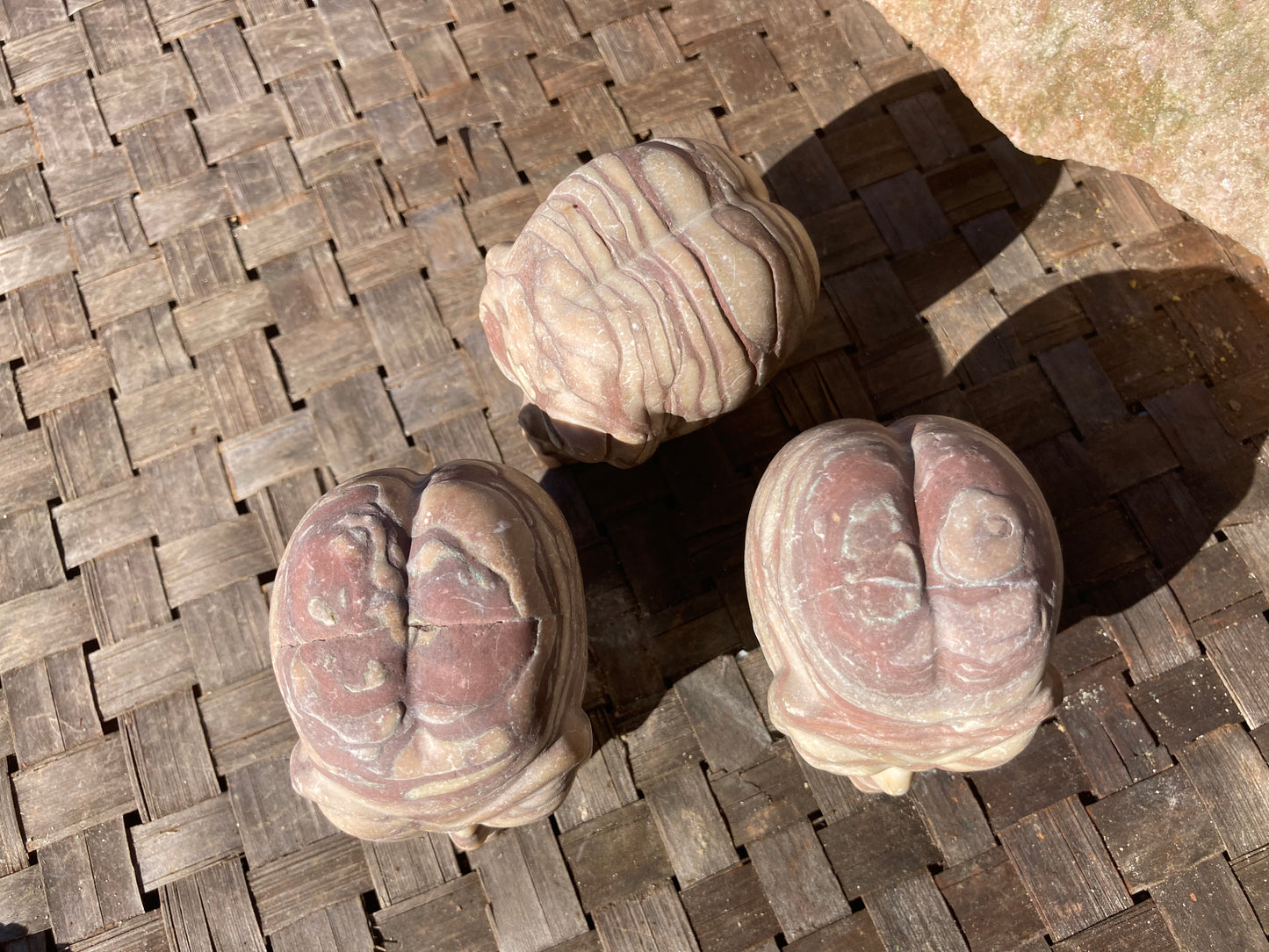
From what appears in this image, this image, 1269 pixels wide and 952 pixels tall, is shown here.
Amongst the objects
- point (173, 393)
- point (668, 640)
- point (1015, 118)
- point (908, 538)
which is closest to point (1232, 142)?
point (1015, 118)

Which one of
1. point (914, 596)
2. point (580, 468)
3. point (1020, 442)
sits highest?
point (914, 596)

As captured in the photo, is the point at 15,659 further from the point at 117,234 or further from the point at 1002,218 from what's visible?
the point at 1002,218

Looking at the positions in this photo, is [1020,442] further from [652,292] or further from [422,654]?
[422,654]

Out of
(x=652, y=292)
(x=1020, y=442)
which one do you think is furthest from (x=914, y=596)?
(x=1020, y=442)

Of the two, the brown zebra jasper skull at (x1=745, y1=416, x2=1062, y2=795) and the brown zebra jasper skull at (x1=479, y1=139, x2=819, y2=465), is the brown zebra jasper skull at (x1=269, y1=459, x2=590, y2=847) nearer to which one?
the brown zebra jasper skull at (x1=479, y1=139, x2=819, y2=465)

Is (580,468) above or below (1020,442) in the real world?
above

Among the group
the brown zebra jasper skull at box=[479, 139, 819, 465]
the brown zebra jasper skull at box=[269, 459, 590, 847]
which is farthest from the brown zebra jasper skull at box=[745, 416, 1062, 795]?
the brown zebra jasper skull at box=[269, 459, 590, 847]

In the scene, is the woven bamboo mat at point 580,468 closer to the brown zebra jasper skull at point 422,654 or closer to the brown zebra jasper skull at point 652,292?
the brown zebra jasper skull at point 652,292
